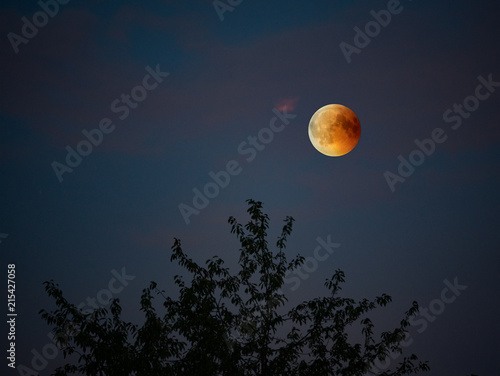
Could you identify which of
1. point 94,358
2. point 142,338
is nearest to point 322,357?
point 142,338

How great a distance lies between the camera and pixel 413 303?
1922 centimetres

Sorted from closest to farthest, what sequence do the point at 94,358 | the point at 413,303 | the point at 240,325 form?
the point at 94,358 < the point at 240,325 < the point at 413,303

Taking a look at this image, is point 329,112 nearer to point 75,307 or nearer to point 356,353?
point 356,353

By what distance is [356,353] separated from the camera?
1755 cm

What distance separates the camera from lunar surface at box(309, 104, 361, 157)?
2295 centimetres

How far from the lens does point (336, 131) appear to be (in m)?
23.0

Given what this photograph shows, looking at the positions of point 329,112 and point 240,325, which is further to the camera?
point 329,112

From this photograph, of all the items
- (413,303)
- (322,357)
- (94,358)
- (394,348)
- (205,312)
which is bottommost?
(94,358)

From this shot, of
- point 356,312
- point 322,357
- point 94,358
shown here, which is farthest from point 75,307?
point 356,312

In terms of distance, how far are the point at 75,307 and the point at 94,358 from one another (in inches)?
64.4

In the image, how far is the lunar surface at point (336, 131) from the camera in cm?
2295

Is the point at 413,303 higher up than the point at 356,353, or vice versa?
the point at 413,303

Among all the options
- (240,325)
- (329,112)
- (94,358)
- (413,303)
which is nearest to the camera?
(94,358)

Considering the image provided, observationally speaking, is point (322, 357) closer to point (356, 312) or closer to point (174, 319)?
point (356, 312)
